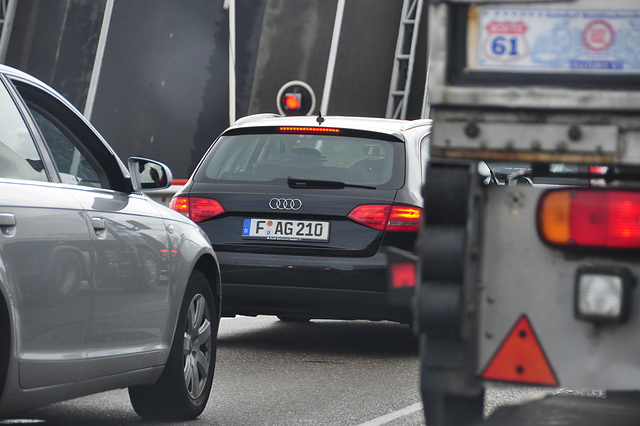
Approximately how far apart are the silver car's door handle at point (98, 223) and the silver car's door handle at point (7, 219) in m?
0.73

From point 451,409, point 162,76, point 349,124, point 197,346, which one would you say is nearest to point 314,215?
point 349,124

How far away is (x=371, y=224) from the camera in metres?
8.52

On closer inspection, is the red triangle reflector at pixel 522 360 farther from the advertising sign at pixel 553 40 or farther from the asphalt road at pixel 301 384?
the asphalt road at pixel 301 384

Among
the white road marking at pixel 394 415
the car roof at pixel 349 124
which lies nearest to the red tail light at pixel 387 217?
the car roof at pixel 349 124

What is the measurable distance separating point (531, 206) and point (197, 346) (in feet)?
11.6

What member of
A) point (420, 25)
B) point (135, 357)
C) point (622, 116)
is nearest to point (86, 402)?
point (135, 357)

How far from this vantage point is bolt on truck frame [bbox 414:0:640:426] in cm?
320

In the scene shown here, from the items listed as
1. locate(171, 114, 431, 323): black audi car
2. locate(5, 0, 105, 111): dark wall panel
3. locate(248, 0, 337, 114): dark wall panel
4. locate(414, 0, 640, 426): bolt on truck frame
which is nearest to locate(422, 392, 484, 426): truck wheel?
locate(414, 0, 640, 426): bolt on truck frame

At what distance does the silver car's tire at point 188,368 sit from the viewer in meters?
6.23

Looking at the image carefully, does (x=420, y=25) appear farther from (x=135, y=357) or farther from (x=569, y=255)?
(x=569, y=255)

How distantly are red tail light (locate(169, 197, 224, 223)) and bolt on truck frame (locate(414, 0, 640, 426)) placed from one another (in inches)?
215

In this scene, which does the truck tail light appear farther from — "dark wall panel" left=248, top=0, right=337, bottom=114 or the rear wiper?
"dark wall panel" left=248, top=0, right=337, bottom=114

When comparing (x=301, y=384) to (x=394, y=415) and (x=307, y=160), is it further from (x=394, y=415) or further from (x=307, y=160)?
(x=307, y=160)

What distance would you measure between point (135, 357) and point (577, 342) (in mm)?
2953
